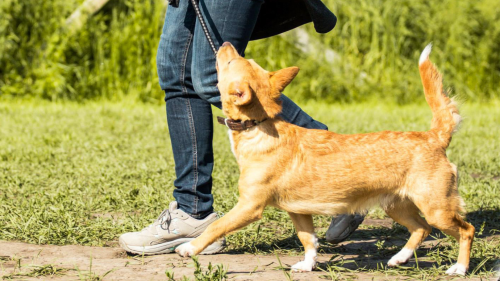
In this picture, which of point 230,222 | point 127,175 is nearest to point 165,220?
point 230,222

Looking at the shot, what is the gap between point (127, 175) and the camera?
5086 millimetres

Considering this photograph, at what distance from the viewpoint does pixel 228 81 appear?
308 cm

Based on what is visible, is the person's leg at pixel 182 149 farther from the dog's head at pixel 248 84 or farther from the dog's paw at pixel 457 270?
the dog's paw at pixel 457 270

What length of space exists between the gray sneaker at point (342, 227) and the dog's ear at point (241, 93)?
0.95m

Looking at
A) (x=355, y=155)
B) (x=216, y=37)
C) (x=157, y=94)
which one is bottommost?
(x=157, y=94)

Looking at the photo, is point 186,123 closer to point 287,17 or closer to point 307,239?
point 287,17

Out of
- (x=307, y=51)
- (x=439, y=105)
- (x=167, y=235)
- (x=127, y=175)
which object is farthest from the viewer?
(x=307, y=51)

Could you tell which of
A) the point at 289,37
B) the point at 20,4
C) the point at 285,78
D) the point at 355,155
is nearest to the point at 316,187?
the point at 355,155

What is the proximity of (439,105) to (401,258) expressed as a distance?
781mm

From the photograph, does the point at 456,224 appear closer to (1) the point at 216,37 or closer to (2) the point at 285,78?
(2) the point at 285,78

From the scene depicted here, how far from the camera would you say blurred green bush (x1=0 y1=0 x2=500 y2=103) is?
924cm

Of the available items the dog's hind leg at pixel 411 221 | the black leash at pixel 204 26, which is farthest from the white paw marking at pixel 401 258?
the black leash at pixel 204 26

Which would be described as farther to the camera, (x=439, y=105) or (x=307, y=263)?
(x=439, y=105)

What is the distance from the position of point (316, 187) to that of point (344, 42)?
6.97m
